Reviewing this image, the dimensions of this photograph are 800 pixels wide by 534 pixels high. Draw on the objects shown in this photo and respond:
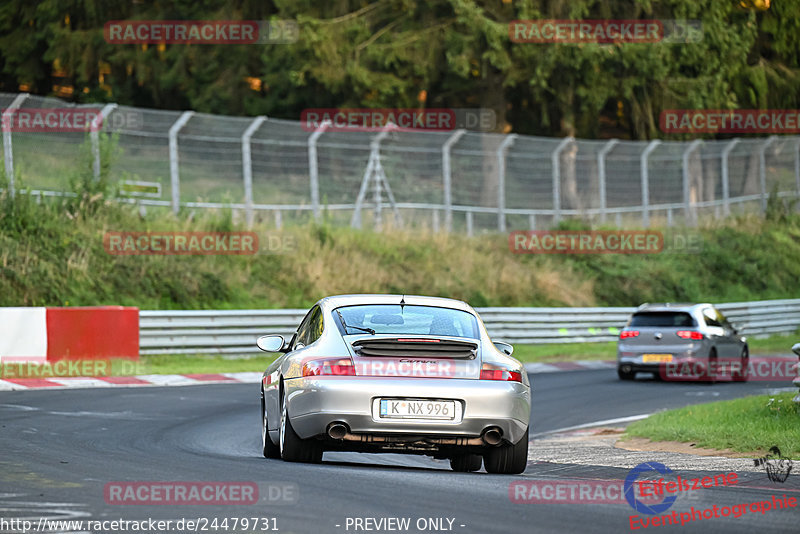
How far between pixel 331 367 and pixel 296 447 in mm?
786

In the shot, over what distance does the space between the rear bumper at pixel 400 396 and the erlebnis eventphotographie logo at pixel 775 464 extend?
7.12 feet

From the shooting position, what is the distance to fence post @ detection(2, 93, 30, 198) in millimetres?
26141

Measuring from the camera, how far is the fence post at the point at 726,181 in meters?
41.8

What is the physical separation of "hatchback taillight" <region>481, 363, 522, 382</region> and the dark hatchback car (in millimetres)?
14753

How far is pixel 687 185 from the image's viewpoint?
4056 centimetres

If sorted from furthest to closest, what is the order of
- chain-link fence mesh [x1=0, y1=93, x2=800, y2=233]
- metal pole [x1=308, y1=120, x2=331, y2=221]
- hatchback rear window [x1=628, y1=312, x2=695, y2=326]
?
metal pole [x1=308, y1=120, x2=331, y2=221]
chain-link fence mesh [x1=0, y1=93, x2=800, y2=233]
hatchback rear window [x1=628, y1=312, x2=695, y2=326]

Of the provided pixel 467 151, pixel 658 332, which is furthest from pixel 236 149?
pixel 658 332
